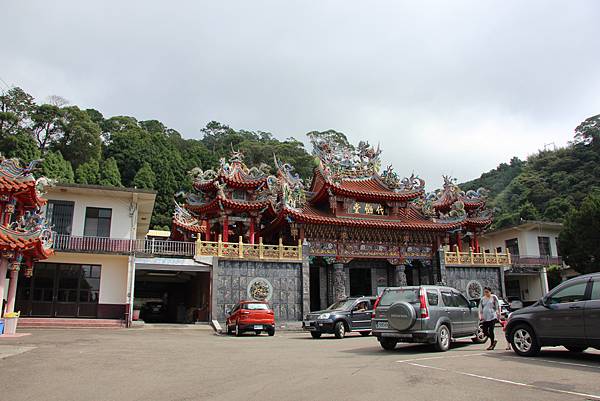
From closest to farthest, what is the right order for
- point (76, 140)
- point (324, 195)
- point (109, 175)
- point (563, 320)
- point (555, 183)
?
1. point (563, 320)
2. point (324, 195)
3. point (109, 175)
4. point (76, 140)
5. point (555, 183)

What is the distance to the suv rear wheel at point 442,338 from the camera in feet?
38.4

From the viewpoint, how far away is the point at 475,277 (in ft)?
107

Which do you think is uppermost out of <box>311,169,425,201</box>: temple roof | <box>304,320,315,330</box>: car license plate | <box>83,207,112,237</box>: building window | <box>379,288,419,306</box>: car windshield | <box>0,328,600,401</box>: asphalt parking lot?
<box>311,169,425,201</box>: temple roof

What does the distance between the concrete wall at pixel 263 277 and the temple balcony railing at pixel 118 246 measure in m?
2.09

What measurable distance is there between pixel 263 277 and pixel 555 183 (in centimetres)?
5751

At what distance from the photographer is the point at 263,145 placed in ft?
266

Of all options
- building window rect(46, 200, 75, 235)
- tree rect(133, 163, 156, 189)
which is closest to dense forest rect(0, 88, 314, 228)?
tree rect(133, 163, 156, 189)

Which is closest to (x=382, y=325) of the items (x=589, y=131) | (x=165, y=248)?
(x=165, y=248)

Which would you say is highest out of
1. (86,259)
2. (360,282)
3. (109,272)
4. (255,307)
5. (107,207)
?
(107,207)

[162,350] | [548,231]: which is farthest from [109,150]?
[162,350]

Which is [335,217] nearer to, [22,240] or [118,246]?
[118,246]

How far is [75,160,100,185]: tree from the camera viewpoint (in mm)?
52338

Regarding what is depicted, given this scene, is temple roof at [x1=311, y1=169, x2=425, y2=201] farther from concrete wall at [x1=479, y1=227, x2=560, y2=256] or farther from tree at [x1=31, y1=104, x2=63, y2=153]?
tree at [x1=31, y1=104, x2=63, y2=153]

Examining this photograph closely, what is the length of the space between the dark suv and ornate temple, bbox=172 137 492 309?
17299 millimetres
